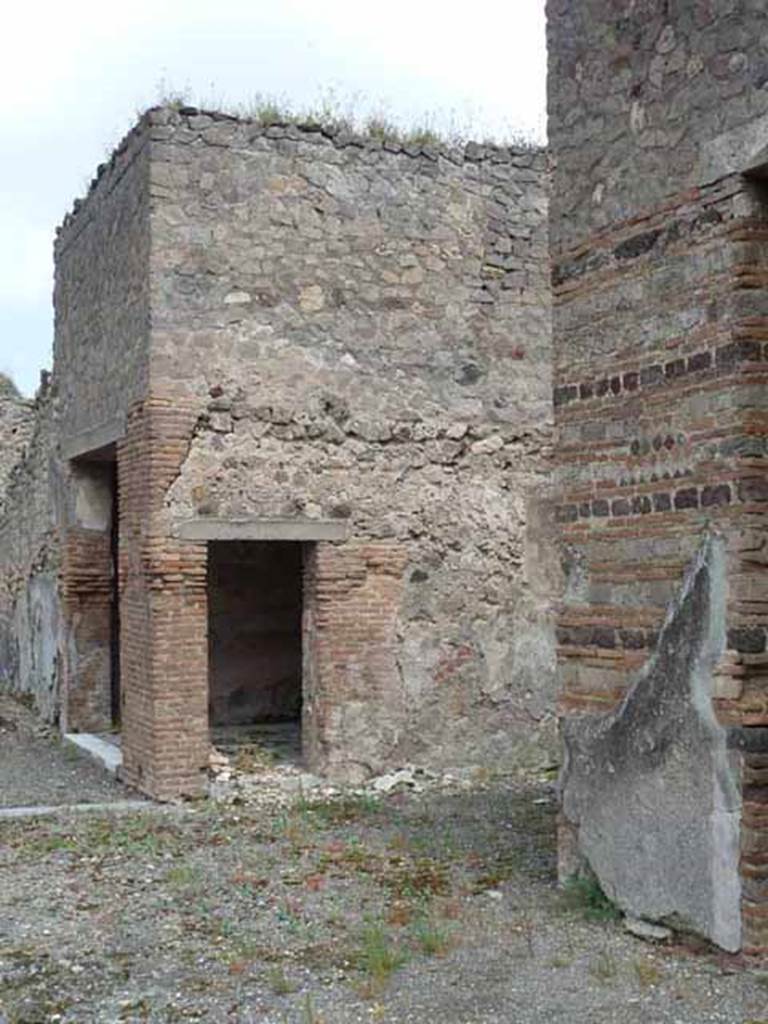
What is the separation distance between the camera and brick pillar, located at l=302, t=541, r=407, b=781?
9.41 meters

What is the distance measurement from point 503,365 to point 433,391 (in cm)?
66

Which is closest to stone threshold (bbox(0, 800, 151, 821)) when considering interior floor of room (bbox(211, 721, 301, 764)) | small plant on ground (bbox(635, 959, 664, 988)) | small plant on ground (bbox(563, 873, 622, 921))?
interior floor of room (bbox(211, 721, 301, 764))

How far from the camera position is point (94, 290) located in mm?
10578

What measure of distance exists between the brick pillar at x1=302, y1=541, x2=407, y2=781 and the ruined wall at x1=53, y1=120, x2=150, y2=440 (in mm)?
1925

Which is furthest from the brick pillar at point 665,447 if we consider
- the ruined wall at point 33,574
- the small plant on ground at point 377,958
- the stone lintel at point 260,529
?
the ruined wall at point 33,574

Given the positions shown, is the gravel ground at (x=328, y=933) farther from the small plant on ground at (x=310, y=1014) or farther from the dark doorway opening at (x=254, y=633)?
the dark doorway opening at (x=254, y=633)

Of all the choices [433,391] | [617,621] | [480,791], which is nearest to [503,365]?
[433,391]

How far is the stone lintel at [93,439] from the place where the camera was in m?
9.68

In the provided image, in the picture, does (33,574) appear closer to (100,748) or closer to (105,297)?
(100,748)

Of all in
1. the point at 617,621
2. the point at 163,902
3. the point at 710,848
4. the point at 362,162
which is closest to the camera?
the point at 710,848

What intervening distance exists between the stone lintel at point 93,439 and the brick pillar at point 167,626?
58 centimetres

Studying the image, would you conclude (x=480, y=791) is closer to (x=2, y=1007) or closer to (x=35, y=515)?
(x=2, y=1007)

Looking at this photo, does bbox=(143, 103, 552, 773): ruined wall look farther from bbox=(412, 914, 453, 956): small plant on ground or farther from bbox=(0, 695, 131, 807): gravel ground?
bbox=(412, 914, 453, 956): small plant on ground

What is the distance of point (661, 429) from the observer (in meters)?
5.43
